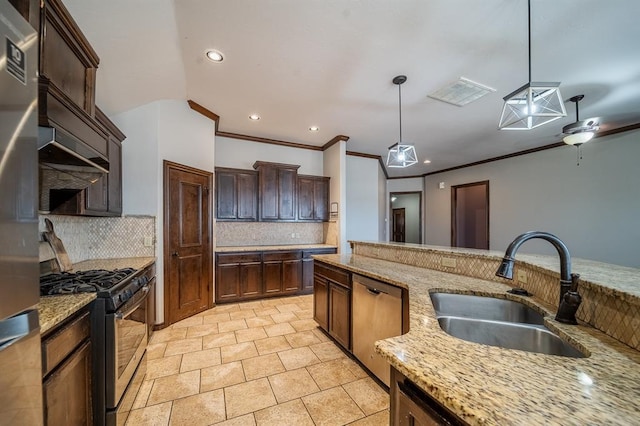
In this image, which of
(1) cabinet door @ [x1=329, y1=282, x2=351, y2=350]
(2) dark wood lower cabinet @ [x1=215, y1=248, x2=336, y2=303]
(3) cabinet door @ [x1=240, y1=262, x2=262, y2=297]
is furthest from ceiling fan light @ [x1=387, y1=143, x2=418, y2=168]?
(3) cabinet door @ [x1=240, y1=262, x2=262, y2=297]

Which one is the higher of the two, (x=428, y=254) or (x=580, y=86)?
(x=580, y=86)

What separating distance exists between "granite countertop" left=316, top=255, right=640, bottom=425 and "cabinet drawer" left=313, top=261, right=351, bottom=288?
1.40 metres

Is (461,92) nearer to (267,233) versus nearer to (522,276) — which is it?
(522,276)

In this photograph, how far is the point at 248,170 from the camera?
4.48 meters

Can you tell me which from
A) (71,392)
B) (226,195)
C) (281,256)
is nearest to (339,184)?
(281,256)

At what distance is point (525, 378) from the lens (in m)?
0.67

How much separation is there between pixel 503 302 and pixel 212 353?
2535 mm

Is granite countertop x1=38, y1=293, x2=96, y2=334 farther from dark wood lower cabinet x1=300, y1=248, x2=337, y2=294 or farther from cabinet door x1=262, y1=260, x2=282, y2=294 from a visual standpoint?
dark wood lower cabinet x1=300, y1=248, x2=337, y2=294

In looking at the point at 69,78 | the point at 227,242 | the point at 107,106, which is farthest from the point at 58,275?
the point at 227,242

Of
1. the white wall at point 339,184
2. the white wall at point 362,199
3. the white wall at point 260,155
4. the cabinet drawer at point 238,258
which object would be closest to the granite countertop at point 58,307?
the cabinet drawer at point 238,258

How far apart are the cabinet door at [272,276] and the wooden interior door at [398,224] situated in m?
6.56

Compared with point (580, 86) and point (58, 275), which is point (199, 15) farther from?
point (580, 86)

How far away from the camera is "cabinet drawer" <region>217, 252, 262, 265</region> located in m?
3.93

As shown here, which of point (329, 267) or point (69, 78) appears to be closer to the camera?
point (69, 78)
